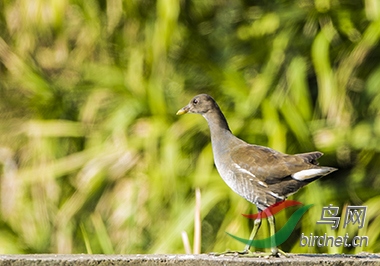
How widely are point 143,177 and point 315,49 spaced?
0.56m

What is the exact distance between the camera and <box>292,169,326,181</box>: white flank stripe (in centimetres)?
117

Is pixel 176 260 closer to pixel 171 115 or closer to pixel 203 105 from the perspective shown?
pixel 203 105

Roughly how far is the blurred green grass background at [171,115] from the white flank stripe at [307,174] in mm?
968

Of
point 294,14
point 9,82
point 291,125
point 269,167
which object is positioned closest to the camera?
point 269,167

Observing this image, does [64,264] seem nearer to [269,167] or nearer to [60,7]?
[269,167]

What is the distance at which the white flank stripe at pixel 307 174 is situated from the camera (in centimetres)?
117

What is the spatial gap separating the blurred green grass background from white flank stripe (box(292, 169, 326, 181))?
0.97 metres

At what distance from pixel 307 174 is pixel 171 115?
1230 millimetres

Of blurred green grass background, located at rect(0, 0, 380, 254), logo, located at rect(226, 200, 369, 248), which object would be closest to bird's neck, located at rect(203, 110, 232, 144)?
logo, located at rect(226, 200, 369, 248)

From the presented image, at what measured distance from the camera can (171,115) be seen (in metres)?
2.39

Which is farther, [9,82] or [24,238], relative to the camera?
[9,82]

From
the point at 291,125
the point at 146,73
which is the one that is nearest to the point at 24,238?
the point at 146,73

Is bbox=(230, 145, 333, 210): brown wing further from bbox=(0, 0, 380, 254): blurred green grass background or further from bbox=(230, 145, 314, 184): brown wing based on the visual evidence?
bbox=(0, 0, 380, 254): blurred green grass background

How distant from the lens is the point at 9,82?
2.72 meters
